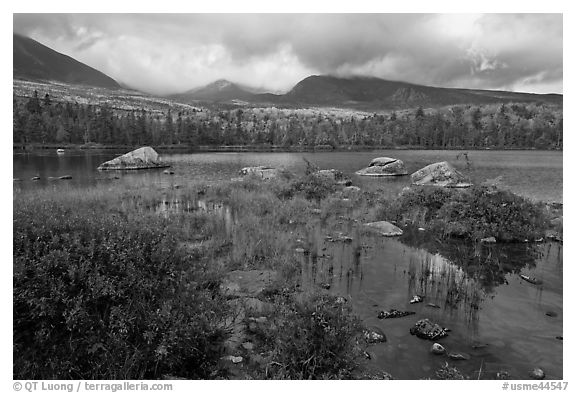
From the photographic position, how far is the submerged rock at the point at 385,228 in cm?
1612

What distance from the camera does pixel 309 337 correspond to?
237 inches

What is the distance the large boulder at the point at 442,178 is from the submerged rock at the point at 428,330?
2926cm

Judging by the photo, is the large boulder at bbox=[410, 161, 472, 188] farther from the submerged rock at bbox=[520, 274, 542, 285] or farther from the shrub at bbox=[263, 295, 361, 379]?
the shrub at bbox=[263, 295, 361, 379]

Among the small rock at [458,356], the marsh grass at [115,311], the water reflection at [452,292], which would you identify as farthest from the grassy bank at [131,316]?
the small rock at [458,356]

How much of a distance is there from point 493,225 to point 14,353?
17.0 meters

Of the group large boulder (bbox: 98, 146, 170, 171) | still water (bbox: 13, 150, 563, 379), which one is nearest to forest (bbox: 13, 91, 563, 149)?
large boulder (bbox: 98, 146, 170, 171)

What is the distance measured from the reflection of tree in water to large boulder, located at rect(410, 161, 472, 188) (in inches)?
828

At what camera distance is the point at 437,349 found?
279 inches

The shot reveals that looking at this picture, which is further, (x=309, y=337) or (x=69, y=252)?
(x=309, y=337)

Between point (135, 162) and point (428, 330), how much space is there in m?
54.7

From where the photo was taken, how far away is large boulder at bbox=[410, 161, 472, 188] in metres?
35.2

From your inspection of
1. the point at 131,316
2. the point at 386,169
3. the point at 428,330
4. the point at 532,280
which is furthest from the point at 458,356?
the point at 386,169
